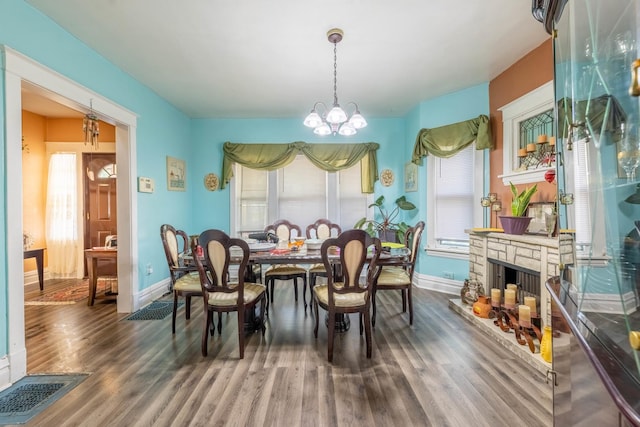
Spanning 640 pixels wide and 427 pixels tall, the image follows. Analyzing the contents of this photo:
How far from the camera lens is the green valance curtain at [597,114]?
94 centimetres

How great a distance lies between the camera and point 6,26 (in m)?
1.89

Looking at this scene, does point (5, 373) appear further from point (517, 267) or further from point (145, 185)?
point (517, 267)

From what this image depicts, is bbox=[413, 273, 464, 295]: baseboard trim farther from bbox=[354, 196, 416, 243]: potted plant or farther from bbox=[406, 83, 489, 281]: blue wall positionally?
bbox=[354, 196, 416, 243]: potted plant

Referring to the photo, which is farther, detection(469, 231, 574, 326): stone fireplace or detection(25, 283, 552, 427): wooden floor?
detection(469, 231, 574, 326): stone fireplace

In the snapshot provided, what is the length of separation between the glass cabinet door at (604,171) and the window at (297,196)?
3.48 meters

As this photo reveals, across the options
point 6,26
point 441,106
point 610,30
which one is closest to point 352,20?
point 610,30

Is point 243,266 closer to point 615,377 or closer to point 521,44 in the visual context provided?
point 615,377

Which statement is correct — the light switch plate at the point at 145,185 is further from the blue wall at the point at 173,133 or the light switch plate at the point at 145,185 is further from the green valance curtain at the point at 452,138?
the green valance curtain at the point at 452,138

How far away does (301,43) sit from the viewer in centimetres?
255

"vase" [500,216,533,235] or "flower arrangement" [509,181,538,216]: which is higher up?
"flower arrangement" [509,181,538,216]

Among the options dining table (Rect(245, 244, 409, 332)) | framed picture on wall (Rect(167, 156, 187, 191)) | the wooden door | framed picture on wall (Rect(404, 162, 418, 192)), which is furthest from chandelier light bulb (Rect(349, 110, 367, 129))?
the wooden door

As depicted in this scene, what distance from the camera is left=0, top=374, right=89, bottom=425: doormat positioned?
1.57 metres

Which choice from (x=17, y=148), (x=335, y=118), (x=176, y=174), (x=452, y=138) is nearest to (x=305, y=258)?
(x=335, y=118)

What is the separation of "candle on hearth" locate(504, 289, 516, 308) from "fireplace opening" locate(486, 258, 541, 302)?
0.57 ft
